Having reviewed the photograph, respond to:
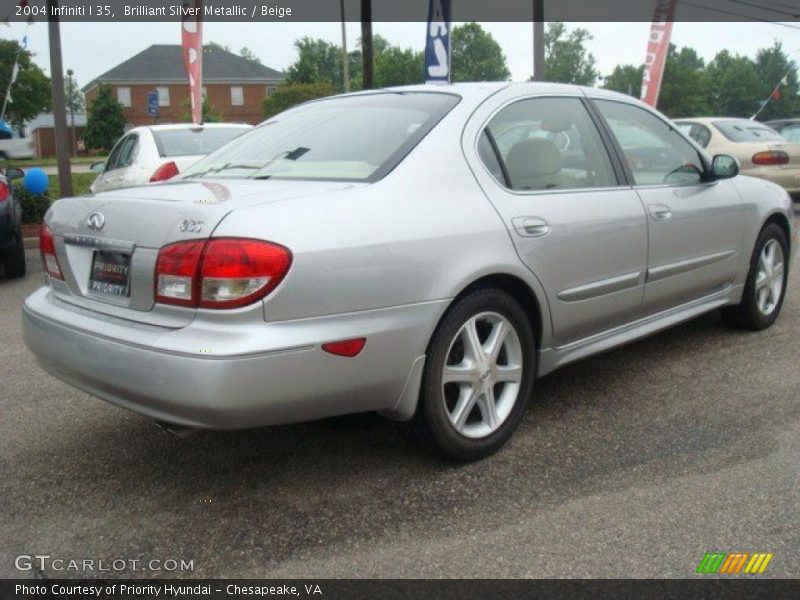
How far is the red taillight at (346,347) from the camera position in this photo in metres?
2.64

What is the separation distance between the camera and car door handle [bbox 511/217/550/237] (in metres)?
3.27

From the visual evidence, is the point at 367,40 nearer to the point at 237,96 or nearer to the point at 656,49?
the point at 656,49

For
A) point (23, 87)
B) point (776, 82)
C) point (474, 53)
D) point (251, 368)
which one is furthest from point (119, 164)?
point (776, 82)

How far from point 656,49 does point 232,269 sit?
46.1 ft

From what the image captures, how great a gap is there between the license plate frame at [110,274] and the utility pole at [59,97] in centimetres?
920

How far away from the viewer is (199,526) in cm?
278

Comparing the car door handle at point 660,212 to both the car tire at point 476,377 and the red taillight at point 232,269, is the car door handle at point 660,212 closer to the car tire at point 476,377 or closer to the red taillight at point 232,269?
the car tire at point 476,377

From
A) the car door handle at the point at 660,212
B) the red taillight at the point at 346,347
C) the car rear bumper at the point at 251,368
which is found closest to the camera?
the car rear bumper at the point at 251,368

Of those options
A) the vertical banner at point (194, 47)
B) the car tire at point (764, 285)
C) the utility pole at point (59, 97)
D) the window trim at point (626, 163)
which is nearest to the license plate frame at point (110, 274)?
the window trim at point (626, 163)

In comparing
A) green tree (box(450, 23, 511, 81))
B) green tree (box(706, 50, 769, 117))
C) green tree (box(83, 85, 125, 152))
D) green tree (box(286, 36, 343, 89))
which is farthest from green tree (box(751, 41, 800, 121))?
green tree (box(83, 85, 125, 152))

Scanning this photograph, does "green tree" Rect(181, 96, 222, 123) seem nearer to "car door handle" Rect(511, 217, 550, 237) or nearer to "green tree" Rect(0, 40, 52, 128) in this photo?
"green tree" Rect(0, 40, 52, 128)

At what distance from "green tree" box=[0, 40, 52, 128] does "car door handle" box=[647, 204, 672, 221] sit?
198 feet

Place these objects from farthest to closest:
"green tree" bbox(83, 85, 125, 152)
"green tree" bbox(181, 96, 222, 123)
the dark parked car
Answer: "green tree" bbox(181, 96, 222, 123)
"green tree" bbox(83, 85, 125, 152)
the dark parked car

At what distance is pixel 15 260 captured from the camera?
804cm
